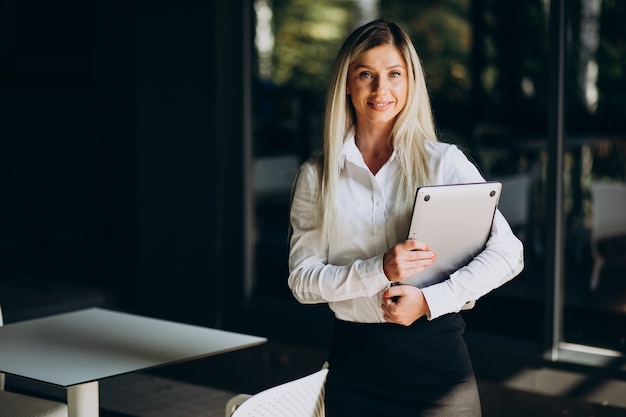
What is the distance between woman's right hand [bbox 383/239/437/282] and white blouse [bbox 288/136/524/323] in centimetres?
5

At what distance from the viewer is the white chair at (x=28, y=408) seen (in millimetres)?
2975

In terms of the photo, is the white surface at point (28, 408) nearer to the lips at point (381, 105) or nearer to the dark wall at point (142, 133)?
the lips at point (381, 105)

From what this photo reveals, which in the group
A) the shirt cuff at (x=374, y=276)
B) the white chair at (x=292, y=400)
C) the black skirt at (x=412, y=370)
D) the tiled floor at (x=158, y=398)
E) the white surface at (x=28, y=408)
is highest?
the shirt cuff at (x=374, y=276)

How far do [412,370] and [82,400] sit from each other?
3.26 feet

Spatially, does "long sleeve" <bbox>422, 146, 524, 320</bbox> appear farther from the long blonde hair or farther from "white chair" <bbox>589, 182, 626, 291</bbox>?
"white chair" <bbox>589, 182, 626, 291</bbox>

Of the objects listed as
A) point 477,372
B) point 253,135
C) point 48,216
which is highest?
point 253,135

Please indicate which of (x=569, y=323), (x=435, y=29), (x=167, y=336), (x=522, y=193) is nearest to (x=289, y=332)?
(x=569, y=323)

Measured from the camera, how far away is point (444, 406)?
7.06 ft

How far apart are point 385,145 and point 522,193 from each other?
173 inches

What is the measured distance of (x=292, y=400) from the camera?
229 cm

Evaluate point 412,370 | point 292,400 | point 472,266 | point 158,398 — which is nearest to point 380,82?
point 472,266

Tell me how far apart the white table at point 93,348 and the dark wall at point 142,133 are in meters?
2.58

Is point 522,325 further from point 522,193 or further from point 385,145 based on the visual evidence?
point 385,145

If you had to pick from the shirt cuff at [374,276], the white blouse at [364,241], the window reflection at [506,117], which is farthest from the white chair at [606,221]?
the shirt cuff at [374,276]
